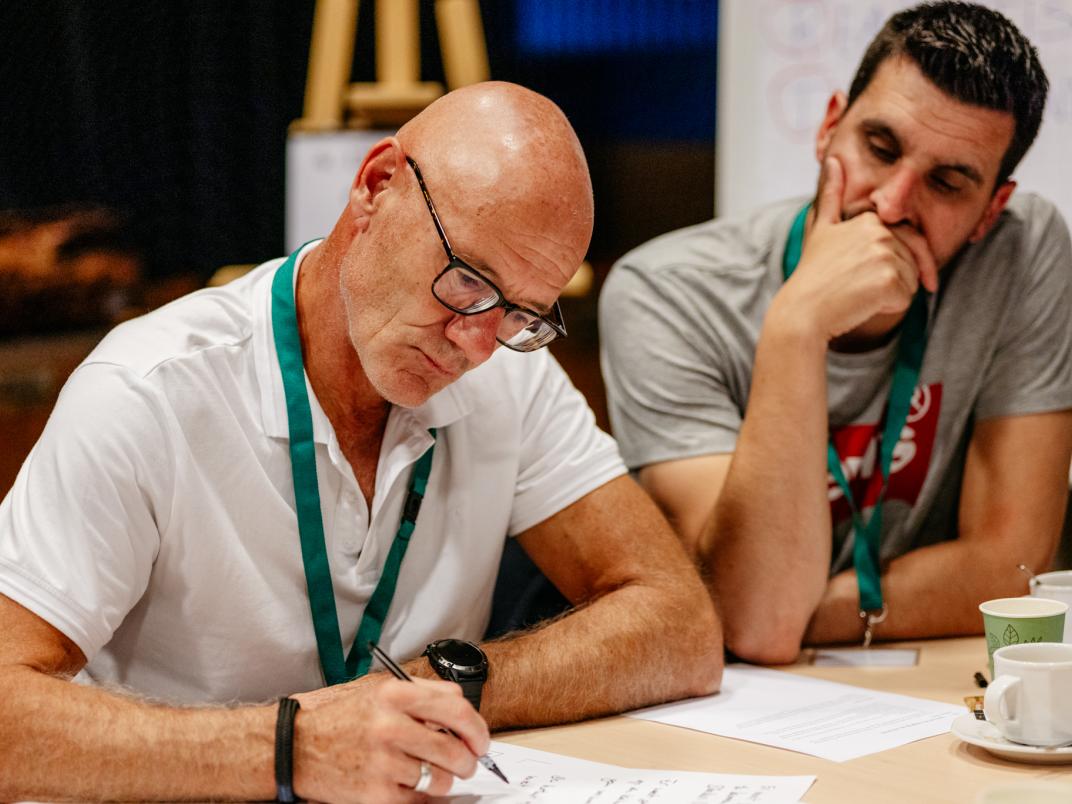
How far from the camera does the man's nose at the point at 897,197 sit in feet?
6.72

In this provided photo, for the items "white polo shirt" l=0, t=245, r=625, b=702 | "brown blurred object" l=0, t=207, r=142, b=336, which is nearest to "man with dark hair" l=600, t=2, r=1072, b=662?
"white polo shirt" l=0, t=245, r=625, b=702

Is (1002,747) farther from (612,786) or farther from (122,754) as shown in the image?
(122,754)

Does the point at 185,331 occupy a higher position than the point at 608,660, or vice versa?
the point at 185,331

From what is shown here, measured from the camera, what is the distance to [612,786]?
→ 4.35 feet

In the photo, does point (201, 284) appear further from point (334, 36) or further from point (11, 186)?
point (334, 36)

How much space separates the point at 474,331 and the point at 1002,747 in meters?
0.73

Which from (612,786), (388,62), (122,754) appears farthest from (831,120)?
(388,62)

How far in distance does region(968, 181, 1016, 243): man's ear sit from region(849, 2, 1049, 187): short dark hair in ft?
0.09

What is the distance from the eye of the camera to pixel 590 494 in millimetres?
1837

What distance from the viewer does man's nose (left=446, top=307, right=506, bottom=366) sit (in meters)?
1.51

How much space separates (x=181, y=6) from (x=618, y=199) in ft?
5.15

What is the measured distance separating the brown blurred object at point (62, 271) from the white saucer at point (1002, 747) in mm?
2843

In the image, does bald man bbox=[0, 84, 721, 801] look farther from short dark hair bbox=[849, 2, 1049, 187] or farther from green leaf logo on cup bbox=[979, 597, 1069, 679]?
short dark hair bbox=[849, 2, 1049, 187]

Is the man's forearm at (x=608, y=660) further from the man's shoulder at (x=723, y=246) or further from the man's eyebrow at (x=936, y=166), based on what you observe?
the man's eyebrow at (x=936, y=166)
